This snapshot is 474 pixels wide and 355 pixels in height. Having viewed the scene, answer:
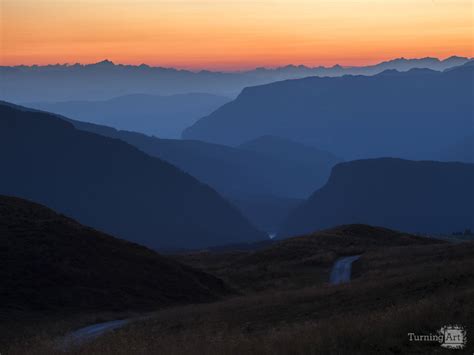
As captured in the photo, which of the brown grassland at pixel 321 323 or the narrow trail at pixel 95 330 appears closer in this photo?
the brown grassland at pixel 321 323

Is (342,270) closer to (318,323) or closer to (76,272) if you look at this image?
(76,272)

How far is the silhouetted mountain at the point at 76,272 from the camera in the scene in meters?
37.6

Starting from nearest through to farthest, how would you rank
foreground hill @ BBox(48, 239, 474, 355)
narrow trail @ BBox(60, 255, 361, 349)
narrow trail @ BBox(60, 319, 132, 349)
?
1. foreground hill @ BBox(48, 239, 474, 355)
2. narrow trail @ BBox(60, 255, 361, 349)
3. narrow trail @ BBox(60, 319, 132, 349)

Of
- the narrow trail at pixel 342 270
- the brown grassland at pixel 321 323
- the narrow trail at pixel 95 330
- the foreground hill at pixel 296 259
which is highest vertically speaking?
the brown grassland at pixel 321 323

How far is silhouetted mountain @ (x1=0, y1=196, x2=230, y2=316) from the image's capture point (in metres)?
37.6

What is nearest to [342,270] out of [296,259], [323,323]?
[296,259]

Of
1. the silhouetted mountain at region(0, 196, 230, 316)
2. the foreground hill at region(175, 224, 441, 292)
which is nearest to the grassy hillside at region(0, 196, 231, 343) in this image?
the silhouetted mountain at region(0, 196, 230, 316)

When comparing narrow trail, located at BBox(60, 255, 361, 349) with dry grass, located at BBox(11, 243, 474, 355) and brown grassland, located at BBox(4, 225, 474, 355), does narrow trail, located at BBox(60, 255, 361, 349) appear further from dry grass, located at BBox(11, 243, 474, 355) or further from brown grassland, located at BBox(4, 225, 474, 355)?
dry grass, located at BBox(11, 243, 474, 355)

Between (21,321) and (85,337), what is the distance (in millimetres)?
6614

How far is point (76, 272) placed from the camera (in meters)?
41.2

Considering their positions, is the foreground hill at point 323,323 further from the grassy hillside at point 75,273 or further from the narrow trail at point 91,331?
the grassy hillside at point 75,273

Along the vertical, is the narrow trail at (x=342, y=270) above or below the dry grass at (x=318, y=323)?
below

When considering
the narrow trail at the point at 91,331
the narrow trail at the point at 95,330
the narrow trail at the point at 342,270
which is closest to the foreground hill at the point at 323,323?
the narrow trail at the point at 91,331

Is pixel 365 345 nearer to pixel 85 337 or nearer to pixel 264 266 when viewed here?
pixel 85 337
